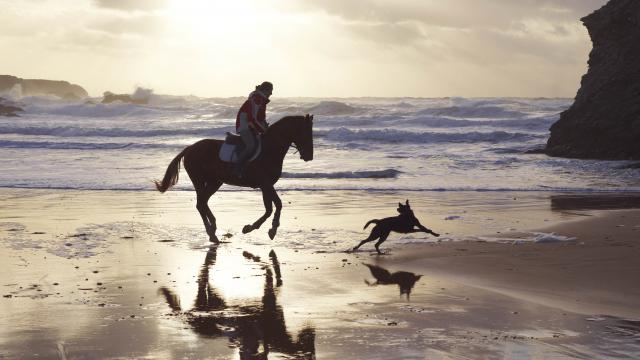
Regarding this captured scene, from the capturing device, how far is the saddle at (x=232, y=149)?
13938 mm

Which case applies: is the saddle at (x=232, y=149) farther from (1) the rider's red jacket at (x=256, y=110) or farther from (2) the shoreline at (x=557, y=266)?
(2) the shoreline at (x=557, y=266)

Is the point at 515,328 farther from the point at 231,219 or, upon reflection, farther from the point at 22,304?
the point at 231,219

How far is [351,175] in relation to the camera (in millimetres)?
27031

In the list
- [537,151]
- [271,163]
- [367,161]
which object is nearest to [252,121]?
[271,163]

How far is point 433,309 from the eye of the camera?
8695mm

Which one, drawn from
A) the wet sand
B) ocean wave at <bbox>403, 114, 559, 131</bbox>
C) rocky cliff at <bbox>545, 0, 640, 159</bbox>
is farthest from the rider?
→ ocean wave at <bbox>403, 114, 559, 131</bbox>

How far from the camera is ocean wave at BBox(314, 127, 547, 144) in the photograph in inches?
1774

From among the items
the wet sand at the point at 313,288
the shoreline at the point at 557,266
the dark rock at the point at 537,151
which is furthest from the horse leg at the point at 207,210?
the dark rock at the point at 537,151

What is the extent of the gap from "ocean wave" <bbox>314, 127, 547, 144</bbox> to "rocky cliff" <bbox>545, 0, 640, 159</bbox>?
26.2ft

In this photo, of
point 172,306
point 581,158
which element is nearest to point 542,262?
point 172,306

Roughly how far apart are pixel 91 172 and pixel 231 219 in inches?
495

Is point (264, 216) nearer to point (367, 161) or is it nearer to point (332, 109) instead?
point (367, 161)

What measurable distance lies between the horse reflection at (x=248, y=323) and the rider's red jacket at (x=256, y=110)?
4.45m

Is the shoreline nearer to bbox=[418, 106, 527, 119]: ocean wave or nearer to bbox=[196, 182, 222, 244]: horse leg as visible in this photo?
bbox=[196, 182, 222, 244]: horse leg
